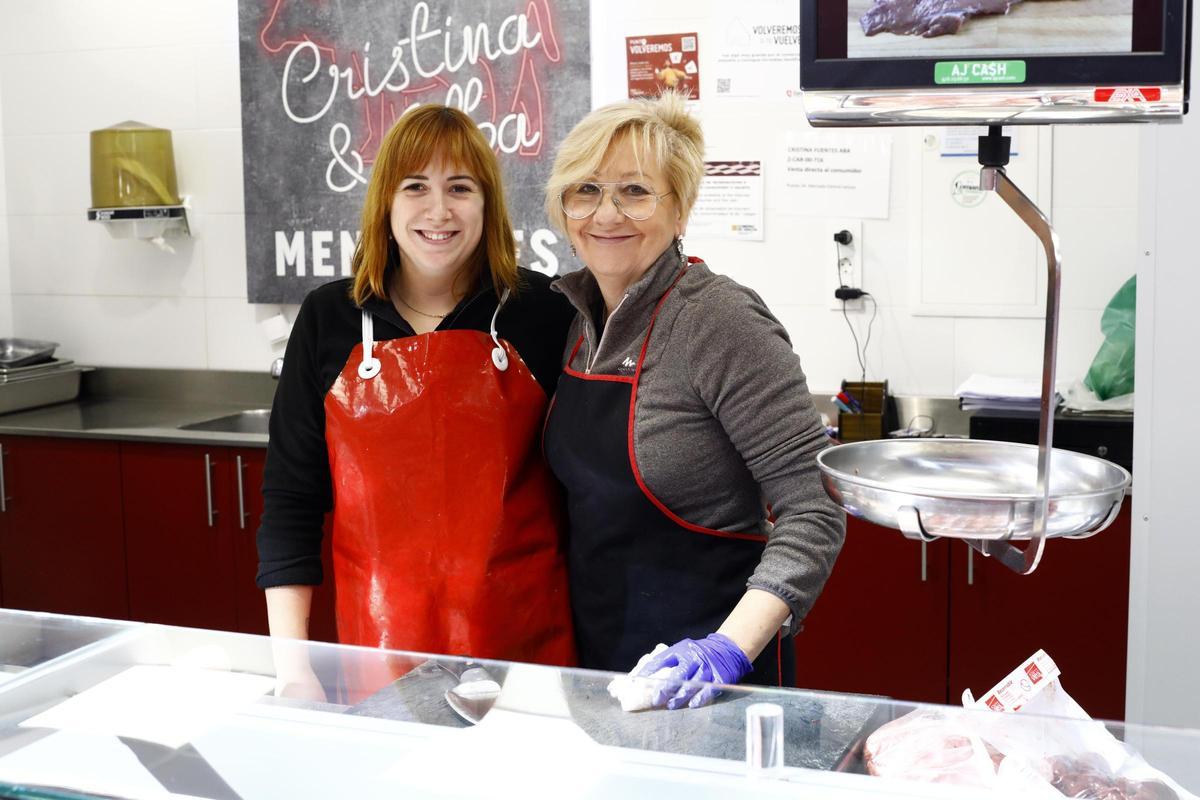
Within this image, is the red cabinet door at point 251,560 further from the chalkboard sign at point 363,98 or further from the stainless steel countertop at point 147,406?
the chalkboard sign at point 363,98

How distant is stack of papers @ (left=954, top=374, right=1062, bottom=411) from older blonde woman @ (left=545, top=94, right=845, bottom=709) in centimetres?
142

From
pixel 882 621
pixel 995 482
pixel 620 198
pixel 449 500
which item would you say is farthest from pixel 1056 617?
pixel 995 482

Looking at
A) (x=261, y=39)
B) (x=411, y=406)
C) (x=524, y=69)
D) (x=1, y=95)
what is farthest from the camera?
(x=1, y=95)

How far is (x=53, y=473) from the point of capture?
3900 millimetres

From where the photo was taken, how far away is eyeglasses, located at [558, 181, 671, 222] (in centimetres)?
186

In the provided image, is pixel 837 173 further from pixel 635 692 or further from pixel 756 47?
pixel 635 692

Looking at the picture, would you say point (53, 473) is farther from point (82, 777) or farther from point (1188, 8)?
point (1188, 8)

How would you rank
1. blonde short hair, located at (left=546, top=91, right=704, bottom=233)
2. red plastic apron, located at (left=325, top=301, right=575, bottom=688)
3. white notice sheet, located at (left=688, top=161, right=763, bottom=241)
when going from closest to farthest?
blonde short hair, located at (left=546, top=91, right=704, bottom=233)
red plastic apron, located at (left=325, top=301, right=575, bottom=688)
white notice sheet, located at (left=688, top=161, right=763, bottom=241)

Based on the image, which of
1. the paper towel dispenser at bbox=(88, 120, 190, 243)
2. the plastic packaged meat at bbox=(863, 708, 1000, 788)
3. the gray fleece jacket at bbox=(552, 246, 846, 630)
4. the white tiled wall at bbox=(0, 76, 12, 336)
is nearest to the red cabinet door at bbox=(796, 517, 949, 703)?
the gray fleece jacket at bbox=(552, 246, 846, 630)

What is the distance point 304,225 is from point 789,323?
1541 mm

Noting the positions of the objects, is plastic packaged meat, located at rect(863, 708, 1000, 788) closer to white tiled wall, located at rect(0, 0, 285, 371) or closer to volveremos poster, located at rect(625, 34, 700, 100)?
volveremos poster, located at rect(625, 34, 700, 100)

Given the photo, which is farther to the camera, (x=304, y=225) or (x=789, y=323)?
(x=304, y=225)

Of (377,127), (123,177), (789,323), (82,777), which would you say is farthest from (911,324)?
(82,777)

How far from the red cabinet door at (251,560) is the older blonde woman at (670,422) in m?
1.83
